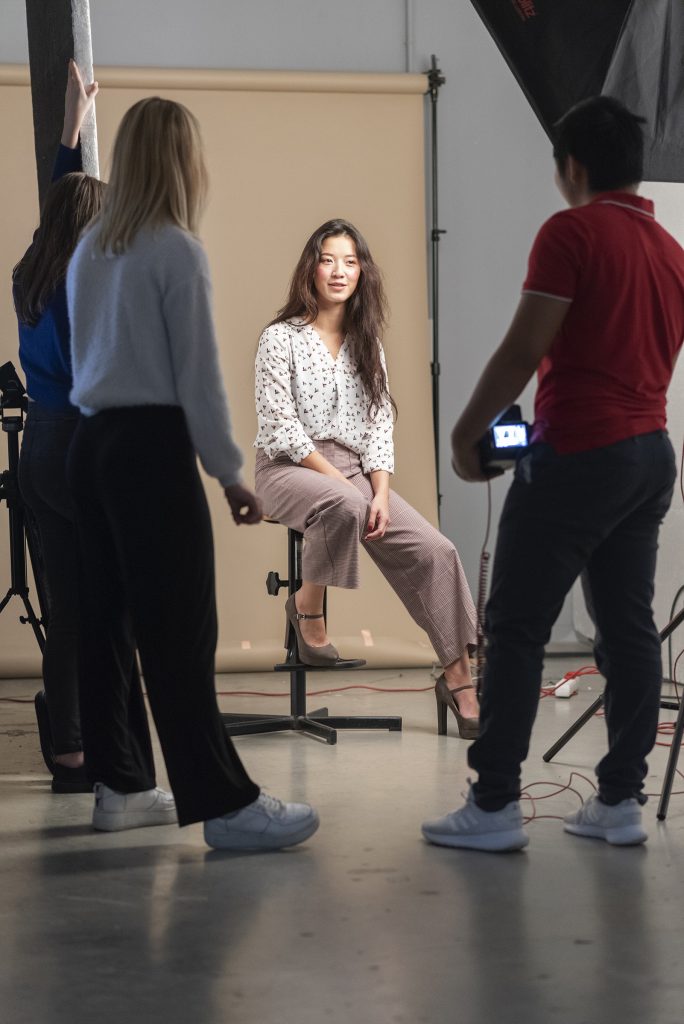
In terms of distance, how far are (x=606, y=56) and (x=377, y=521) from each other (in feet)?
4.49

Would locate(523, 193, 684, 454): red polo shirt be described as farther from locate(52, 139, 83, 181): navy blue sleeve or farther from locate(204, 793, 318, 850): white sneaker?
locate(52, 139, 83, 181): navy blue sleeve

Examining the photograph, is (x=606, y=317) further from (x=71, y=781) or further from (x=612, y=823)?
(x=71, y=781)

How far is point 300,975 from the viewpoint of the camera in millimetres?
1881

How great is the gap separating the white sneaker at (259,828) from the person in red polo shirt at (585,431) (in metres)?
0.37

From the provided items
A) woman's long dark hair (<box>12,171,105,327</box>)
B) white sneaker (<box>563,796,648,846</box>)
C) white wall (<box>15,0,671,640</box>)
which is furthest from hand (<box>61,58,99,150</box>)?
white wall (<box>15,0,671,640</box>)

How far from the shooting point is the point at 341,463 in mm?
3691

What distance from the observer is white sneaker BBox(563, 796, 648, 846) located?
2.49 metres

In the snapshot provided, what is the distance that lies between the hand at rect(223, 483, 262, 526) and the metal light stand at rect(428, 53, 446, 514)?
2713 millimetres

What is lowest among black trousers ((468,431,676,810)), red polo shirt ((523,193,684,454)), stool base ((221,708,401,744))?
stool base ((221,708,401,744))

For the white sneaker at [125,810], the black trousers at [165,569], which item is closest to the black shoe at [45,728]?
the white sneaker at [125,810]

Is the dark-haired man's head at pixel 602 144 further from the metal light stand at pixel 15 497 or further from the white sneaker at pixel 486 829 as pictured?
the metal light stand at pixel 15 497

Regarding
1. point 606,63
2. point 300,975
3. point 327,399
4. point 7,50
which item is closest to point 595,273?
point 606,63

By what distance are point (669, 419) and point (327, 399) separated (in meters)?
1.45

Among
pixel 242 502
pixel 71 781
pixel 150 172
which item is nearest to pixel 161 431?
pixel 242 502
